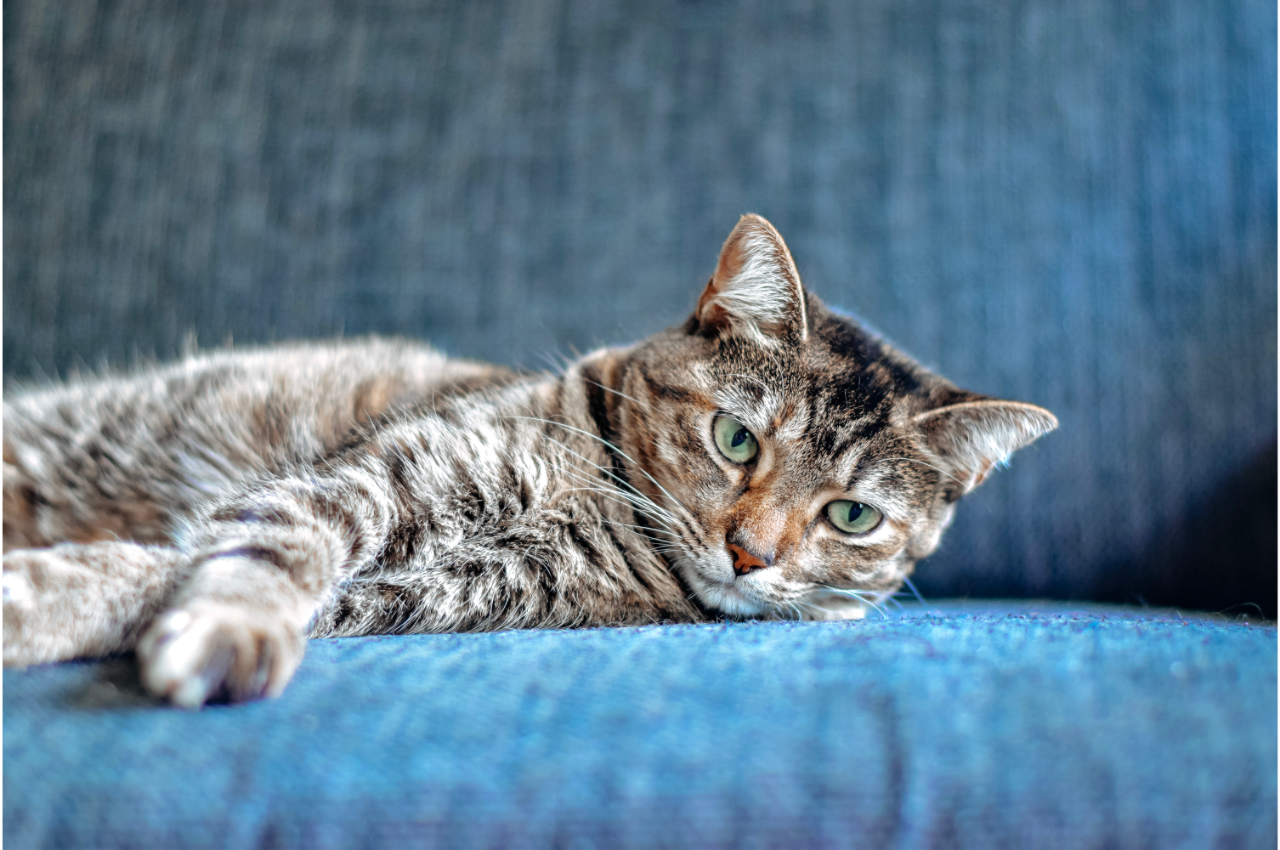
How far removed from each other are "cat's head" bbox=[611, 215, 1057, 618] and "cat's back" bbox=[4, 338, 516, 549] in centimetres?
35

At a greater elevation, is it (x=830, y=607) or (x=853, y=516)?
(x=853, y=516)

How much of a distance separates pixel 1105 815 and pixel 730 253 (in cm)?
83

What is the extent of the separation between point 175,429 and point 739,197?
1231 mm

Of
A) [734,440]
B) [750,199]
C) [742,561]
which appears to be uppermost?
[750,199]

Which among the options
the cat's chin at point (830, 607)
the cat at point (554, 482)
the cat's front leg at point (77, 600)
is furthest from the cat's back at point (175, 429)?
the cat's chin at point (830, 607)

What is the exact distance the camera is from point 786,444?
3.37 ft

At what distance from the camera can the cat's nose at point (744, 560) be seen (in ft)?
3.15

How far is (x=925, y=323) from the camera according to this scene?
159cm

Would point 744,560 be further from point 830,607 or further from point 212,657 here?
point 212,657

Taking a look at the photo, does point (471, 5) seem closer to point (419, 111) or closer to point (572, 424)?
point (419, 111)

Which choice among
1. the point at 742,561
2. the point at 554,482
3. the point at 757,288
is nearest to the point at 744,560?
the point at 742,561

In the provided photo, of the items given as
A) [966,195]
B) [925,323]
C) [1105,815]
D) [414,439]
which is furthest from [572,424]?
[966,195]

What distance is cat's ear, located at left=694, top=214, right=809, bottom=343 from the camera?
1.08m

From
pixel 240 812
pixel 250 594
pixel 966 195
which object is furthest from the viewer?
pixel 966 195
